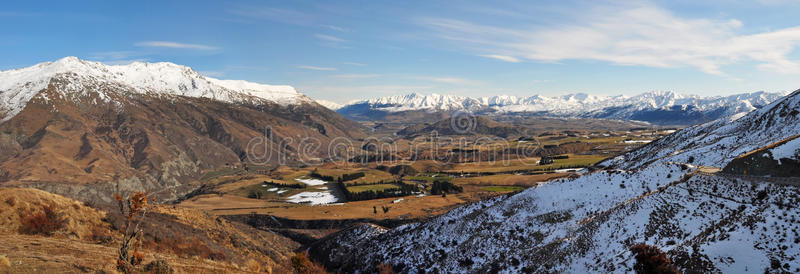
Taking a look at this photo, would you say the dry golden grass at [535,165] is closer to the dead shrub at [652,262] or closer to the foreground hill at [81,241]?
the dead shrub at [652,262]

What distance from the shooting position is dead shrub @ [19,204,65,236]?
31.0 m

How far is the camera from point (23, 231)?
30.6 m

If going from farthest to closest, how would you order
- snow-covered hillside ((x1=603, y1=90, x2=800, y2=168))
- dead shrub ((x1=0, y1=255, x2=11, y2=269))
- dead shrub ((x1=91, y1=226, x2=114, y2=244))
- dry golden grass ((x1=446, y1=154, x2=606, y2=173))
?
dry golden grass ((x1=446, y1=154, x2=606, y2=173)), snow-covered hillside ((x1=603, y1=90, x2=800, y2=168)), dead shrub ((x1=91, y1=226, x2=114, y2=244)), dead shrub ((x1=0, y1=255, x2=11, y2=269))

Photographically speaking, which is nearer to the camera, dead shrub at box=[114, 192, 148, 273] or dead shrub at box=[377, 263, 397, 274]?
dead shrub at box=[114, 192, 148, 273]

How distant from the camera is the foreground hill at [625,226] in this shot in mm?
24859

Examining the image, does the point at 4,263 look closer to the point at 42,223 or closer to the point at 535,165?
the point at 42,223

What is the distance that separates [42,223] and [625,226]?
5083 centimetres

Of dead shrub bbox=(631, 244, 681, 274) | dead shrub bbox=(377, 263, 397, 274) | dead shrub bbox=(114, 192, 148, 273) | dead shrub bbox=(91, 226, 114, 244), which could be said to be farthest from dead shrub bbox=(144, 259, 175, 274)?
dead shrub bbox=(377, 263, 397, 274)

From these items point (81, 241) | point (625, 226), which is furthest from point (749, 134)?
point (81, 241)

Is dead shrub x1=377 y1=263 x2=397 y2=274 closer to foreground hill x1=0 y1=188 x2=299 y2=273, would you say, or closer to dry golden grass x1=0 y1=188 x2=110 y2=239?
foreground hill x1=0 y1=188 x2=299 y2=273

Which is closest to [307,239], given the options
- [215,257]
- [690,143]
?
[215,257]

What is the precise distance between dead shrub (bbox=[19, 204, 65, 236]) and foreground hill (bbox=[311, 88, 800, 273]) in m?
36.2

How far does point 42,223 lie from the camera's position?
104 feet

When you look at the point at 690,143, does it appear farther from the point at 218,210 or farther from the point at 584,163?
the point at 218,210
